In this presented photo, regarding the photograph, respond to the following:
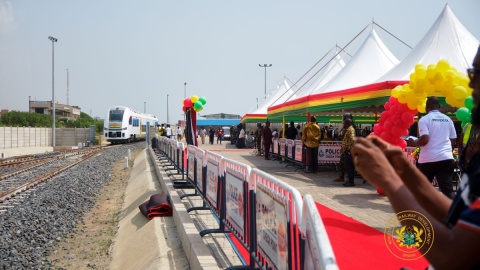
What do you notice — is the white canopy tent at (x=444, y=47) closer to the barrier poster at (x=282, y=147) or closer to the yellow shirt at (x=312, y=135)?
the yellow shirt at (x=312, y=135)

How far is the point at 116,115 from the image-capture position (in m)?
39.2

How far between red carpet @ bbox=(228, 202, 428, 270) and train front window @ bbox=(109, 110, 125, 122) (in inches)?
1357

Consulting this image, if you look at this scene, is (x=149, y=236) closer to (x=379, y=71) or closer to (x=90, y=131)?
(x=379, y=71)

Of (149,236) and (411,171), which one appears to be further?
(149,236)

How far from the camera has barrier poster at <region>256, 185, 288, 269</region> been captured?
3350mm

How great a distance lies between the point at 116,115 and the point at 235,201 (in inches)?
1412

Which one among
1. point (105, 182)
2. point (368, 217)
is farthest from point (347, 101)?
point (105, 182)

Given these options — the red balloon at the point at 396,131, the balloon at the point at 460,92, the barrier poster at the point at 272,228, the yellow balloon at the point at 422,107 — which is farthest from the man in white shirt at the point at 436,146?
the red balloon at the point at 396,131

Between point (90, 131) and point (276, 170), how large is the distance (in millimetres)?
36521

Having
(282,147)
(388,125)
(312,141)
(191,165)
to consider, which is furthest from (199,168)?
(282,147)

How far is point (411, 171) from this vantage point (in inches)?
68.2

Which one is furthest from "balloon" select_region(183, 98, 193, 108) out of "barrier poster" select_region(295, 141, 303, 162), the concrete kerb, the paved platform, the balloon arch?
the balloon arch

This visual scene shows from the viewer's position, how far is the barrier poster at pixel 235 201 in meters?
4.92

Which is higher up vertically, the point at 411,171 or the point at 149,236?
the point at 411,171
